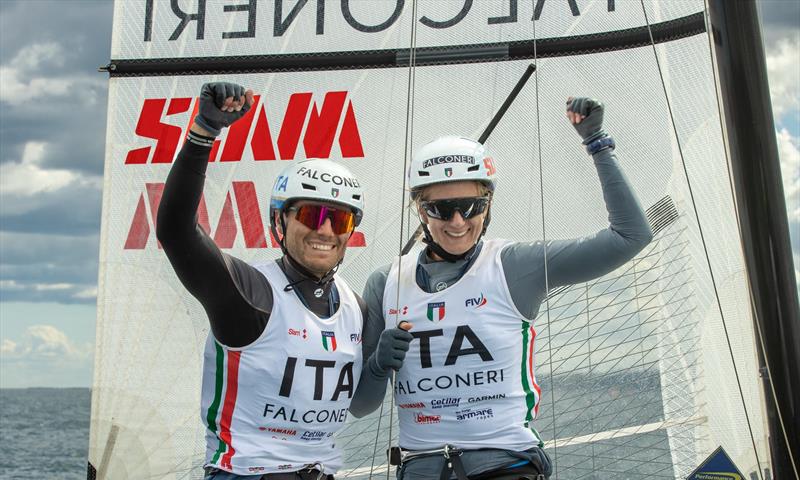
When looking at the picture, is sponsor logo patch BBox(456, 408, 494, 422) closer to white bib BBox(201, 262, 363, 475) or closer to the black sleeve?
white bib BBox(201, 262, 363, 475)

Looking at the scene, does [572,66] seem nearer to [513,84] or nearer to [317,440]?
[513,84]

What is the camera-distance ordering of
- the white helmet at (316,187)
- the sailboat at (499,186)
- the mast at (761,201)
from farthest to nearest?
1. the sailboat at (499,186)
2. the mast at (761,201)
3. the white helmet at (316,187)

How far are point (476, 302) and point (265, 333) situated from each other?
1.98 feet

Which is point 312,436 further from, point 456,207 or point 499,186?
point 499,186

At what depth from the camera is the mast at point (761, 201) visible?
2.95 m

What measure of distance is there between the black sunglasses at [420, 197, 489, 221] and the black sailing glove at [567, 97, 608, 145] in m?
0.35

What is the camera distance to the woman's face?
2709mm

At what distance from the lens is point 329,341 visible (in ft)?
8.57

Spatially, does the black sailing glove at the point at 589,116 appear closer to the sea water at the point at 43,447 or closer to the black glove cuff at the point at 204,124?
the black glove cuff at the point at 204,124

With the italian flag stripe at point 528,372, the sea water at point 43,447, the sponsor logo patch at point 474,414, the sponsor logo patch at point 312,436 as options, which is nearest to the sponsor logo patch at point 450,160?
the italian flag stripe at point 528,372

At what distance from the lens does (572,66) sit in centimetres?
375

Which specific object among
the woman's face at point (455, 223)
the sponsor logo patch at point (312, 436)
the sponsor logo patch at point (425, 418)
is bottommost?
the sponsor logo patch at point (312, 436)

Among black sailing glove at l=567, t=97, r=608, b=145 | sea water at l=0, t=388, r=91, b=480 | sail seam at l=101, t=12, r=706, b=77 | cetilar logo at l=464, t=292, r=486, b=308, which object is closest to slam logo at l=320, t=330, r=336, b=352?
cetilar logo at l=464, t=292, r=486, b=308

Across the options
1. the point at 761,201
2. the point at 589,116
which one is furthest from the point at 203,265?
the point at 761,201
